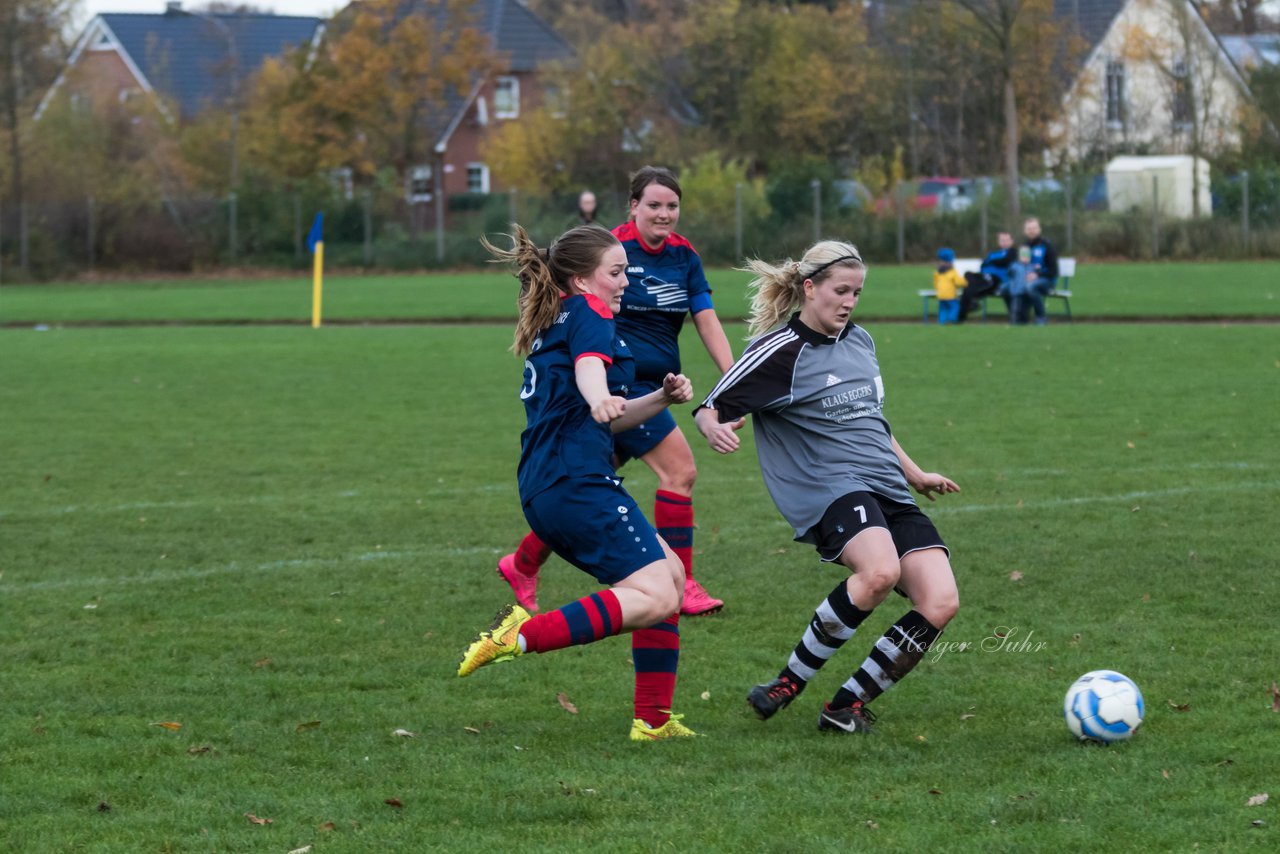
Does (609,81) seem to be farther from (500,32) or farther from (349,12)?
(500,32)

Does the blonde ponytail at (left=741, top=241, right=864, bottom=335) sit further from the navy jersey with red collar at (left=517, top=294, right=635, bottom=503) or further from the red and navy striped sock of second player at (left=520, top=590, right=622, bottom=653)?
the red and navy striped sock of second player at (left=520, top=590, right=622, bottom=653)

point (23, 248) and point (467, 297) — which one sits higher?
point (23, 248)

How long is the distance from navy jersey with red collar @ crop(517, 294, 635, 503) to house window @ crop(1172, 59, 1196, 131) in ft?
147

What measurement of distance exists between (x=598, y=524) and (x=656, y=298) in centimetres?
259

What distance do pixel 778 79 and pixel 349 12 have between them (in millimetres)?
14250

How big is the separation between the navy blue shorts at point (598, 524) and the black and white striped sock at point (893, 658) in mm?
810

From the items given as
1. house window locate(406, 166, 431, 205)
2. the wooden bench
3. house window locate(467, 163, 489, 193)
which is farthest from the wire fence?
house window locate(467, 163, 489, 193)

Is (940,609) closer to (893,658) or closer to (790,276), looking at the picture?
(893,658)

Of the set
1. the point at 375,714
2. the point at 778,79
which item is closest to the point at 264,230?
the point at 778,79

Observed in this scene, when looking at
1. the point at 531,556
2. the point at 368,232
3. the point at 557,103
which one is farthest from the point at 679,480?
the point at 557,103

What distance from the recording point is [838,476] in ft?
17.1

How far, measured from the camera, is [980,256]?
1494 inches

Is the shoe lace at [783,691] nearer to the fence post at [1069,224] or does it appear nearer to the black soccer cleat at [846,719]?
the black soccer cleat at [846,719]

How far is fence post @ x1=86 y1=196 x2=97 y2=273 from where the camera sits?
42562mm
